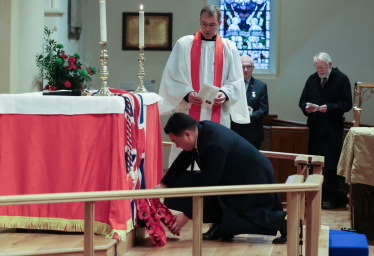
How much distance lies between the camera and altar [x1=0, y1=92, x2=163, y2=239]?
3.84 m

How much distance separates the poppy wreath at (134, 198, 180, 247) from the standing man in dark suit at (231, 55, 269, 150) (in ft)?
8.57

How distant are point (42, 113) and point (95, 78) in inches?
266

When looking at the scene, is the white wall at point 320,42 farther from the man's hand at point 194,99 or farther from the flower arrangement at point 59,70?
the man's hand at point 194,99

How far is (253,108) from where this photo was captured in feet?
23.5

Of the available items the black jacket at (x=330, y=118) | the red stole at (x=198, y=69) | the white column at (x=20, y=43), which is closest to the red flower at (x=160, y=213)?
the red stole at (x=198, y=69)

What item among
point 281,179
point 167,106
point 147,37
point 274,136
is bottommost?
point 281,179

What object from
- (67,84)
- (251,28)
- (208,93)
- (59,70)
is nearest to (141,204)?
(208,93)

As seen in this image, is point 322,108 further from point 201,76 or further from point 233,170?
point 233,170

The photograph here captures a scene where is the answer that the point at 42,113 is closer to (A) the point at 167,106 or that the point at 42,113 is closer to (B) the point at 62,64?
(A) the point at 167,106

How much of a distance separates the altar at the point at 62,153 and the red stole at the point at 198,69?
176 centimetres

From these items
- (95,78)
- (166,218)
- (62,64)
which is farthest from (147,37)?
(166,218)

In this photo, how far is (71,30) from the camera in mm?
9188

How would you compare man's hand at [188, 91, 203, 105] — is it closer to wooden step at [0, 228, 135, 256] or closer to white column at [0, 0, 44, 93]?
wooden step at [0, 228, 135, 256]

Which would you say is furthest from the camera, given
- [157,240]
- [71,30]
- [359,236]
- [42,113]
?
[71,30]
